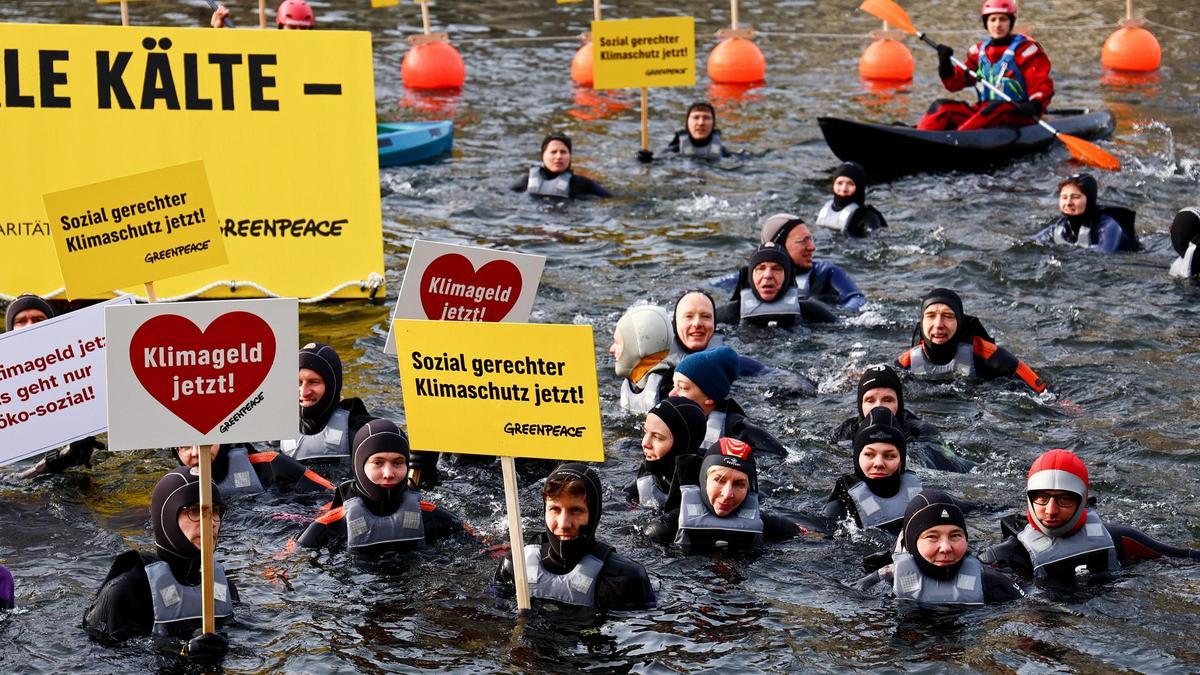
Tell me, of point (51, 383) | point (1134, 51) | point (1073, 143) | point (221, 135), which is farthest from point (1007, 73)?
point (51, 383)

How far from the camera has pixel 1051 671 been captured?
8.19 metres

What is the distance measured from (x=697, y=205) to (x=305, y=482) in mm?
9207

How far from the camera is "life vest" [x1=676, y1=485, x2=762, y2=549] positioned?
9.41 meters

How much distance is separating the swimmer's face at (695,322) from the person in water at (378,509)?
319cm

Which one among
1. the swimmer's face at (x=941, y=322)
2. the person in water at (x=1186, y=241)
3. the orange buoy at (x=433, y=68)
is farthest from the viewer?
the orange buoy at (x=433, y=68)

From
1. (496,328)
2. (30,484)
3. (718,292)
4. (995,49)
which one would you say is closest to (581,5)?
(995,49)

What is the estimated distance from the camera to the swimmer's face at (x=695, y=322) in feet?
39.6

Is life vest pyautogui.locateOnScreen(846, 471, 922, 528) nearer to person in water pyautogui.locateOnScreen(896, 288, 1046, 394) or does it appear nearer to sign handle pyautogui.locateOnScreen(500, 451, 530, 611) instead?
sign handle pyautogui.locateOnScreen(500, 451, 530, 611)

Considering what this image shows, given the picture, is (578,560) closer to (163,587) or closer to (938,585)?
(938,585)

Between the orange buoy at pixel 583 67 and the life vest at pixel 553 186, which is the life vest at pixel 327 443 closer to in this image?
the life vest at pixel 553 186

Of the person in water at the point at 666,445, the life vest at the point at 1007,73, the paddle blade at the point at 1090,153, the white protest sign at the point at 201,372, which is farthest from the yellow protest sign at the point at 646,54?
the white protest sign at the point at 201,372

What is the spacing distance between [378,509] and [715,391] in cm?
266

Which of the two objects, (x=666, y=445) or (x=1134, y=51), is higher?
(x=1134, y=51)

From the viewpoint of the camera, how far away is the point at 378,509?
9.42 metres
